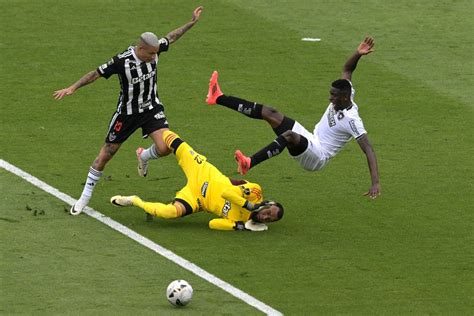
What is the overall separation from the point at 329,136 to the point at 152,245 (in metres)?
3.64

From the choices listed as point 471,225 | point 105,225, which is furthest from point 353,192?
point 105,225

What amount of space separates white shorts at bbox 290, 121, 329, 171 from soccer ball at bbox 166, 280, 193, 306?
4.64m

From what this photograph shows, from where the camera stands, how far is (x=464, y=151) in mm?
23547

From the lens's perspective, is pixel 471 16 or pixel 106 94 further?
pixel 471 16

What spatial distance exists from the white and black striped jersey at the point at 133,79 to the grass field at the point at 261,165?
62.4 inches

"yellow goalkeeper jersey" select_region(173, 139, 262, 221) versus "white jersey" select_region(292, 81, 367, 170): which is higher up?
"white jersey" select_region(292, 81, 367, 170)

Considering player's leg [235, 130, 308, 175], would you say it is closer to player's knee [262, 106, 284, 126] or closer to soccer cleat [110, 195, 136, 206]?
player's knee [262, 106, 284, 126]

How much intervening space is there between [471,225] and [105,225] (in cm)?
526

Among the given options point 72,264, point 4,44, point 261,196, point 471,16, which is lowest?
point 72,264

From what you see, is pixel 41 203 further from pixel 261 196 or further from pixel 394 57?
pixel 394 57

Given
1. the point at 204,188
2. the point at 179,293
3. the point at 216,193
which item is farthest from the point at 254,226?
the point at 179,293

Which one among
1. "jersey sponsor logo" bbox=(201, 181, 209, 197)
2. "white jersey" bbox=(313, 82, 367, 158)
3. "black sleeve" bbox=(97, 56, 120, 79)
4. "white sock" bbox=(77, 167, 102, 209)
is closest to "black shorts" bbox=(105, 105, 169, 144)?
"white sock" bbox=(77, 167, 102, 209)

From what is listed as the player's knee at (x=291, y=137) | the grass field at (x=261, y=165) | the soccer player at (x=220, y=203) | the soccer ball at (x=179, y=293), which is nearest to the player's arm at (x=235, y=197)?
the soccer player at (x=220, y=203)

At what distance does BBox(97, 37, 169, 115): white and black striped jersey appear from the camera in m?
19.5
